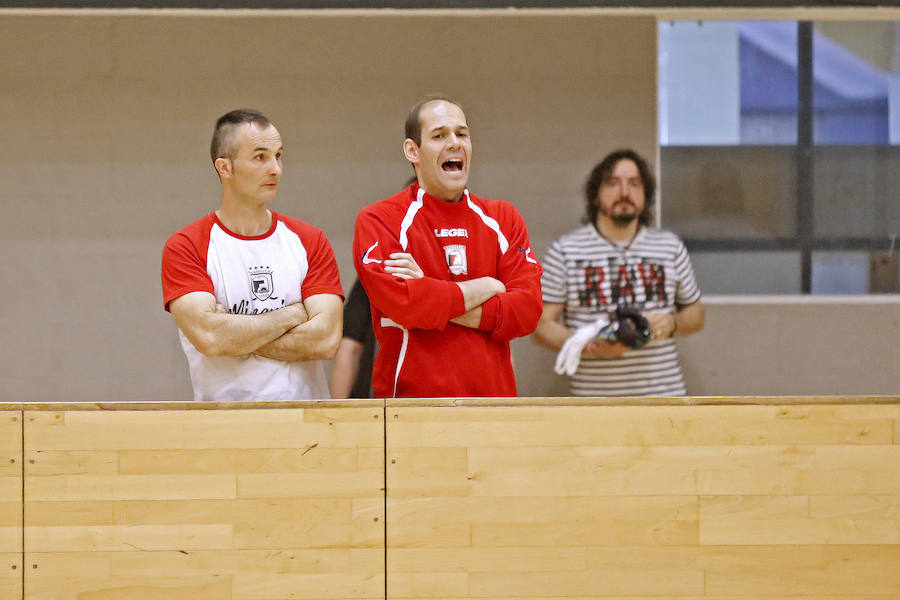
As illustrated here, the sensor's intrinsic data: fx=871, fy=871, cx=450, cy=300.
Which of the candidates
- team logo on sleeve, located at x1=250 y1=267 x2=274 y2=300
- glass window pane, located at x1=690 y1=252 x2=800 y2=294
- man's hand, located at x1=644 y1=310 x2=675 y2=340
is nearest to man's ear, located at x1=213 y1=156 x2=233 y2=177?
team logo on sleeve, located at x1=250 y1=267 x2=274 y2=300

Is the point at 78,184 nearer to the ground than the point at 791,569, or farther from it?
farther from it

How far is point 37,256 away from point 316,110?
4.84 feet

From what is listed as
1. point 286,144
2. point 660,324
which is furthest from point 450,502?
point 286,144

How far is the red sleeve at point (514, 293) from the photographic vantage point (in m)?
2.39

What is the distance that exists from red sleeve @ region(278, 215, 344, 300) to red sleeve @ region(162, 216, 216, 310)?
0.86 feet

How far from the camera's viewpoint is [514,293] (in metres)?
2.42

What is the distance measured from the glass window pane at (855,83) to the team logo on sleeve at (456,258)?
2412 millimetres

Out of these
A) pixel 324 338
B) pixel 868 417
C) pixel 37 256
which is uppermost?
pixel 37 256

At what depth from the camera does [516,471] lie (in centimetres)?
219

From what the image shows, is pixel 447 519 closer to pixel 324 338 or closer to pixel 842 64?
pixel 324 338

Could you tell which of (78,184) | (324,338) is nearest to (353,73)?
(78,184)

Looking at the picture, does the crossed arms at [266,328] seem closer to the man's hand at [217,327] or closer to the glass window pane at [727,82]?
the man's hand at [217,327]

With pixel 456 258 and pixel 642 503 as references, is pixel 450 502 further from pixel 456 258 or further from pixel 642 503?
pixel 456 258

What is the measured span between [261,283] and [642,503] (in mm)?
1192
